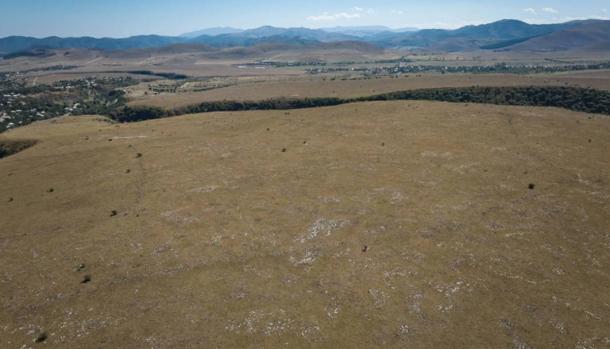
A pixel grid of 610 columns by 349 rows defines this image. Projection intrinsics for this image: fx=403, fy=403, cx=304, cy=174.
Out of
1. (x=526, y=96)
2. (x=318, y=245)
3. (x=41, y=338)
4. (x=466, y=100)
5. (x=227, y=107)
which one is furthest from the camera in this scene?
(x=227, y=107)

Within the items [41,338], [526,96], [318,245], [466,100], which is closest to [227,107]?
[466,100]

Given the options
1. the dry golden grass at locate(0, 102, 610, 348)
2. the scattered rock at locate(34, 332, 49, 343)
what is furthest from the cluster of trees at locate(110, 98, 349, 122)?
the scattered rock at locate(34, 332, 49, 343)

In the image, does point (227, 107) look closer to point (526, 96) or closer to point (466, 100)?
point (466, 100)

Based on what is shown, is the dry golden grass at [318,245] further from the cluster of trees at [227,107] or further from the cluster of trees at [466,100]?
the cluster of trees at [227,107]

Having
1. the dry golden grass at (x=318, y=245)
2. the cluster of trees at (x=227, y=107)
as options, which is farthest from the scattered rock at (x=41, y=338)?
the cluster of trees at (x=227, y=107)

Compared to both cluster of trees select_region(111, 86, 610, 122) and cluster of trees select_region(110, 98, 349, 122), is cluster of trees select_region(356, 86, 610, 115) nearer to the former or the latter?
cluster of trees select_region(111, 86, 610, 122)

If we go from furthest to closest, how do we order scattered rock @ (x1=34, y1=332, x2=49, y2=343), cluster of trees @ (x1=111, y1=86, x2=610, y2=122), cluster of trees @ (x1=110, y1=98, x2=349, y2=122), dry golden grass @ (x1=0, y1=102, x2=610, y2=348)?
cluster of trees @ (x1=110, y1=98, x2=349, y2=122), cluster of trees @ (x1=111, y1=86, x2=610, y2=122), dry golden grass @ (x1=0, y1=102, x2=610, y2=348), scattered rock @ (x1=34, y1=332, x2=49, y2=343)

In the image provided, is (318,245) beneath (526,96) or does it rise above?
beneath

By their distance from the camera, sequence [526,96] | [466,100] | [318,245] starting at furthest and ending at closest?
[466,100], [526,96], [318,245]
